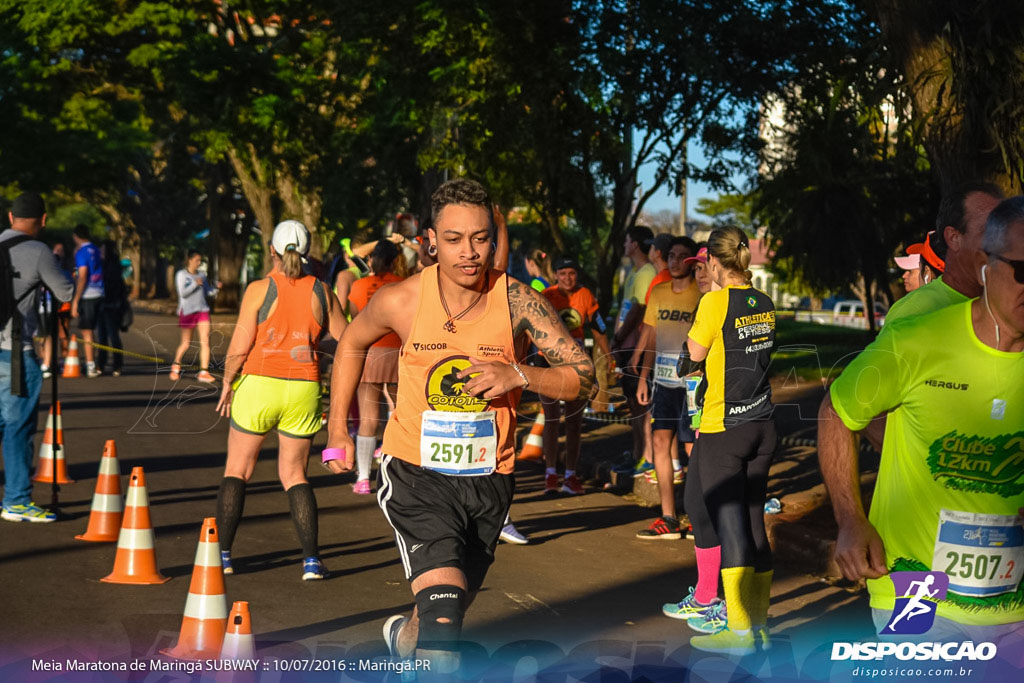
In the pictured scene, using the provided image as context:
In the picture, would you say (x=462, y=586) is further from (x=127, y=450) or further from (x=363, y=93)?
(x=363, y=93)

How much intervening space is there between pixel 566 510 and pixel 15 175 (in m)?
36.1

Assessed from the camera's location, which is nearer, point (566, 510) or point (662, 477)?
point (662, 477)

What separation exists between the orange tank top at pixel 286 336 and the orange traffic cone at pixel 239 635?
2.50 meters

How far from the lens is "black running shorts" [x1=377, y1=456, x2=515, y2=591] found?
4.61 metres

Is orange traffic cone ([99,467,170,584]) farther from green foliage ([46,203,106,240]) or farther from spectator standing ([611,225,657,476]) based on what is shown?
green foliage ([46,203,106,240])

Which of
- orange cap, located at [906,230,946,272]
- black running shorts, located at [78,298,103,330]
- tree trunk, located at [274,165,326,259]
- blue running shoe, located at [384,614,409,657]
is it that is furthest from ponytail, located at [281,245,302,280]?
tree trunk, located at [274,165,326,259]

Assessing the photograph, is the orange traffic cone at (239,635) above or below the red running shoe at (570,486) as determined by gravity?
above

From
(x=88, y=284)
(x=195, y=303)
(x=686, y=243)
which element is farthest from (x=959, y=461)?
(x=88, y=284)

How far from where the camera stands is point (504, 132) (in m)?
17.0

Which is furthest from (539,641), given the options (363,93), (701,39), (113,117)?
(113,117)

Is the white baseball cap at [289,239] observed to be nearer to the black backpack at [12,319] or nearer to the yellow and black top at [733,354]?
the black backpack at [12,319]

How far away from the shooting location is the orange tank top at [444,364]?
4.75 metres

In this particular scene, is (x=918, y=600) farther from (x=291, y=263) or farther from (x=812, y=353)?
(x=812, y=353)

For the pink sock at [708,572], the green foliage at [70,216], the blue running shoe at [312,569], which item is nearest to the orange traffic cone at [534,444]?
the blue running shoe at [312,569]
